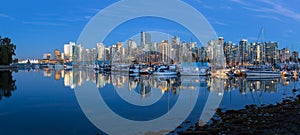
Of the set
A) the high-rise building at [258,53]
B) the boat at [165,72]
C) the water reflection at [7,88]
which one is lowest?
the water reflection at [7,88]

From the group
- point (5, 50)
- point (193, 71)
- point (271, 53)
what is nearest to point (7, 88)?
point (193, 71)

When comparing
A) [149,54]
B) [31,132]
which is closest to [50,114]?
[31,132]

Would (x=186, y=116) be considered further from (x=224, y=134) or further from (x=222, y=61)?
(x=222, y=61)

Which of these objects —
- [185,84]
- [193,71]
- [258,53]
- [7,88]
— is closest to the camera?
[7,88]

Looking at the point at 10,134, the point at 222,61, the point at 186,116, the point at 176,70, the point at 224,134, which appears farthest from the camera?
the point at 222,61

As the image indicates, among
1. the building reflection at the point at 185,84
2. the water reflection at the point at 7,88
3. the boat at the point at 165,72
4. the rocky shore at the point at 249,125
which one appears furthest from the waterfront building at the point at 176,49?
the rocky shore at the point at 249,125

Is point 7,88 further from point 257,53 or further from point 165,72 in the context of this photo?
point 257,53

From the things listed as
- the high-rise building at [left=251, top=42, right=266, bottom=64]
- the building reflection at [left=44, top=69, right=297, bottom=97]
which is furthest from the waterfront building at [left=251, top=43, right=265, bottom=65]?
the building reflection at [left=44, top=69, right=297, bottom=97]

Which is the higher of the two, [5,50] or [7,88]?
[5,50]

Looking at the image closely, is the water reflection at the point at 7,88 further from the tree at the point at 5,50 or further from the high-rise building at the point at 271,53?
the high-rise building at the point at 271,53

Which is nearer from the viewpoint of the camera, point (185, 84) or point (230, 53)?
point (185, 84)

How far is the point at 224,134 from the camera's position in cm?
1059

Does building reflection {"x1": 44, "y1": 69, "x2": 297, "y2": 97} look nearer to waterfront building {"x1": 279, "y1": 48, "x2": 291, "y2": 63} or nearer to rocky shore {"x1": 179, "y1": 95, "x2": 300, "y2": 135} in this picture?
rocky shore {"x1": 179, "y1": 95, "x2": 300, "y2": 135}

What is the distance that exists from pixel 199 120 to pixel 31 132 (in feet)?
26.1
